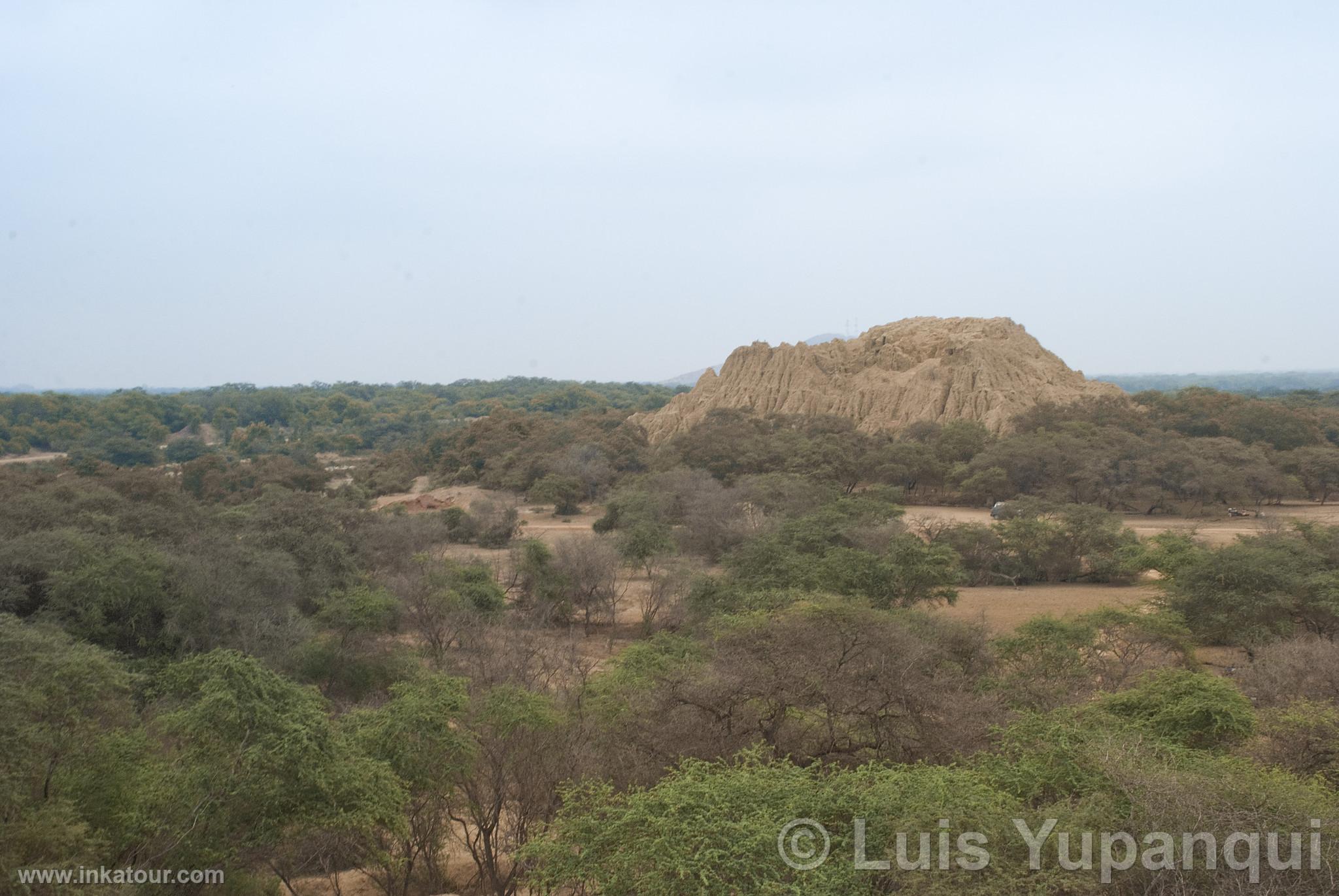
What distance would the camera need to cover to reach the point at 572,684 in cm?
1238

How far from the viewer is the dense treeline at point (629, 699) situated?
5.85 meters

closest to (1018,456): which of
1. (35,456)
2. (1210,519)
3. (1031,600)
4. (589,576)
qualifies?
(1210,519)

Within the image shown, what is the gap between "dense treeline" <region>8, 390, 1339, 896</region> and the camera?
230 inches

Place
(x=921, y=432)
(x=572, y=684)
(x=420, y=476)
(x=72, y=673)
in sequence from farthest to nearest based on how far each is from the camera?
(x=420, y=476)
(x=921, y=432)
(x=572, y=684)
(x=72, y=673)

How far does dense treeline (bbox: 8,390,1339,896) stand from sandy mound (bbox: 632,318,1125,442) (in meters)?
16.5

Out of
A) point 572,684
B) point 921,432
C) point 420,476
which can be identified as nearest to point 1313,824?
point 572,684

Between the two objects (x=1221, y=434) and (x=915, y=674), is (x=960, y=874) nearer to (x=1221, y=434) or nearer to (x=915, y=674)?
(x=915, y=674)

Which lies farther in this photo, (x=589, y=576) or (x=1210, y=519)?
(x=1210, y=519)

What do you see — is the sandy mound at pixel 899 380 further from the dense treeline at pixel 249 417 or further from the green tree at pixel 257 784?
the green tree at pixel 257 784

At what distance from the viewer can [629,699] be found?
958 cm

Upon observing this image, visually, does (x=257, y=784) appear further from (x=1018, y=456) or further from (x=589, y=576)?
(x=1018, y=456)

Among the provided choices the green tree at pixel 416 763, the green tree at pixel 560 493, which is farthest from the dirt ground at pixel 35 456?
the green tree at pixel 416 763

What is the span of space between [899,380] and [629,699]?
3578cm

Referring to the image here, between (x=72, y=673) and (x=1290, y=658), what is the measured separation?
45.8 ft
